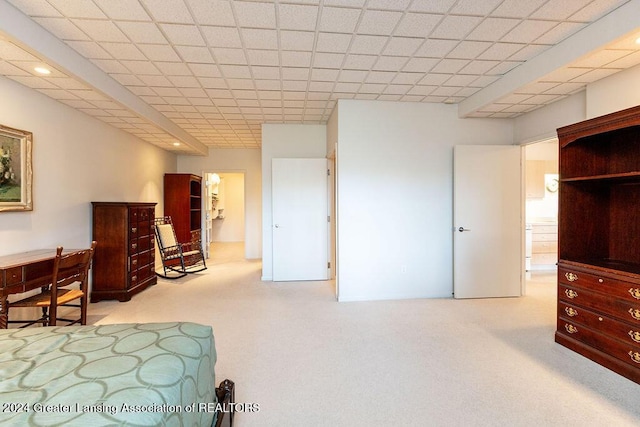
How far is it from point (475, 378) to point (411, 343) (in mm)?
626

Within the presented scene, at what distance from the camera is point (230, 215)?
10.5m

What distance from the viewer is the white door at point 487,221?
160 inches

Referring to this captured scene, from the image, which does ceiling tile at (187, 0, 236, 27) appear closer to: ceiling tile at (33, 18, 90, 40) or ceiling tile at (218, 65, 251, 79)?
ceiling tile at (218, 65, 251, 79)

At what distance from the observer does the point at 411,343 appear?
2.74m

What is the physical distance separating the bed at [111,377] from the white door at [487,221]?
3.48 metres

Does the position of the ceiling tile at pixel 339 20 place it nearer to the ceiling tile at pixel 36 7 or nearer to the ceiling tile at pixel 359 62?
the ceiling tile at pixel 359 62

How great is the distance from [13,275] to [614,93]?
5.38 meters

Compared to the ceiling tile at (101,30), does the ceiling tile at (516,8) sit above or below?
above

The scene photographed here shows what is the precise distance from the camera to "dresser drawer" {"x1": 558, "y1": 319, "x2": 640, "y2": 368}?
86.4 inches

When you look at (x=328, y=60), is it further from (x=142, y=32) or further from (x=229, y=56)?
(x=142, y=32)

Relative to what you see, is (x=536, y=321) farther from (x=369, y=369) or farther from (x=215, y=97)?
(x=215, y=97)

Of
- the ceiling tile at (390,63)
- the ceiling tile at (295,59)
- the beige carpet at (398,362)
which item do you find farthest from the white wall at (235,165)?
the ceiling tile at (390,63)

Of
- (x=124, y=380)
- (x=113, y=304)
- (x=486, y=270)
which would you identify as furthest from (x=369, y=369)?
(x=113, y=304)

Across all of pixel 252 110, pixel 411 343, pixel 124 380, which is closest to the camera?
pixel 124 380
